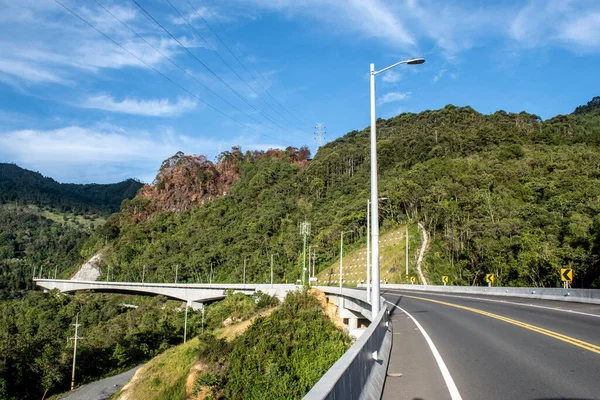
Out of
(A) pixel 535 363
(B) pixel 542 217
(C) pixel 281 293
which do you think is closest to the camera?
(A) pixel 535 363

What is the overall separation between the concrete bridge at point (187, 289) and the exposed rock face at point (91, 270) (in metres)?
19.8

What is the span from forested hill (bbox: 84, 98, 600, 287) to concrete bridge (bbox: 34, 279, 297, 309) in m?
13.6

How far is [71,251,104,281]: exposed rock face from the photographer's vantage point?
477 ft

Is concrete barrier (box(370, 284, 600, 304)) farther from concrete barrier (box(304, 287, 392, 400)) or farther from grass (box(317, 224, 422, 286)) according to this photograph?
grass (box(317, 224, 422, 286))

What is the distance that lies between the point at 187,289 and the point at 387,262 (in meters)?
38.7

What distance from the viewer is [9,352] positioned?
4650 cm

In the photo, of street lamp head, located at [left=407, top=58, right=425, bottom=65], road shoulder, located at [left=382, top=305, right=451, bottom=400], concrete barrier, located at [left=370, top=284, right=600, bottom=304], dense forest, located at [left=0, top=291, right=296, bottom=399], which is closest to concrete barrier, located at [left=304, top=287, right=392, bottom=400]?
road shoulder, located at [left=382, top=305, right=451, bottom=400]

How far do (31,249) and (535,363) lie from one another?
8527 inches

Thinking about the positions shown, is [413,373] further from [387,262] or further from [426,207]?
[426,207]

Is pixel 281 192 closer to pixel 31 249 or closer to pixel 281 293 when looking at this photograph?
pixel 281 293

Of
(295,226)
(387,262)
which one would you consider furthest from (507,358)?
(295,226)

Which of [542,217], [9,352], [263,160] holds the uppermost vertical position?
[263,160]

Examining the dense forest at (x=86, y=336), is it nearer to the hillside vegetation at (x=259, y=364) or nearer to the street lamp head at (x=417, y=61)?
the hillside vegetation at (x=259, y=364)

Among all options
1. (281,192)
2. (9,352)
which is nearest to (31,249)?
(281,192)
